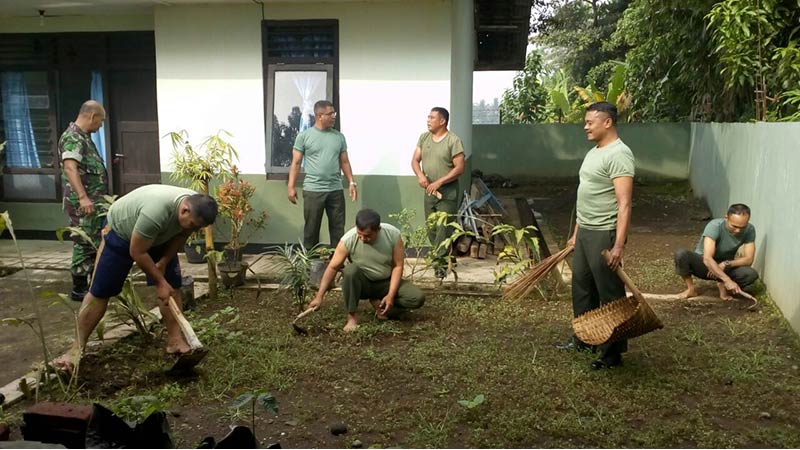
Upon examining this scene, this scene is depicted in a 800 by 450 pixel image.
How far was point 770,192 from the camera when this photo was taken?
6.51 meters

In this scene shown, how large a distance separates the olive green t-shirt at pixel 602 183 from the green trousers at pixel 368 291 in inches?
60.1

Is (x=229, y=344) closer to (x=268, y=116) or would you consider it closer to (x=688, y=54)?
(x=268, y=116)

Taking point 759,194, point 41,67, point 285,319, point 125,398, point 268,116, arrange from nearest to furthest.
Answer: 1. point 125,398
2. point 285,319
3. point 759,194
4. point 268,116
5. point 41,67

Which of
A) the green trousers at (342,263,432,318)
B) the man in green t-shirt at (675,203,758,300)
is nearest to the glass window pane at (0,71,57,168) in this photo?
the green trousers at (342,263,432,318)

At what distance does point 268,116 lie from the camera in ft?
24.6

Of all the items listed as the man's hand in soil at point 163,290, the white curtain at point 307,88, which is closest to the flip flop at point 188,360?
the man's hand in soil at point 163,290

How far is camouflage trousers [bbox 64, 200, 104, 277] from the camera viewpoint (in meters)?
5.90

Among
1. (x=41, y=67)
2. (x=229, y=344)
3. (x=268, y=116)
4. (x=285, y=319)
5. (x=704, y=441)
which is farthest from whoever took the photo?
(x=41, y=67)

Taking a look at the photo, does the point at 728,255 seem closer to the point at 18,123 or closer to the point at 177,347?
the point at 177,347

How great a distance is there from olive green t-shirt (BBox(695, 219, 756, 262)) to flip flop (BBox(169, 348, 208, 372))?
4408 millimetres

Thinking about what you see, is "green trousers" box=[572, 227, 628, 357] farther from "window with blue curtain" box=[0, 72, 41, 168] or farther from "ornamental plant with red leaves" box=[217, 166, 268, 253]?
"window with blue curtain" box=[0, 72, 41, 168]

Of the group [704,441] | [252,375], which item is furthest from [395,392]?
[704,441]

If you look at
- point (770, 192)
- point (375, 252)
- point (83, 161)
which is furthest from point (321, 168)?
point (770, 192)

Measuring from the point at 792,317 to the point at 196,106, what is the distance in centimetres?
624
